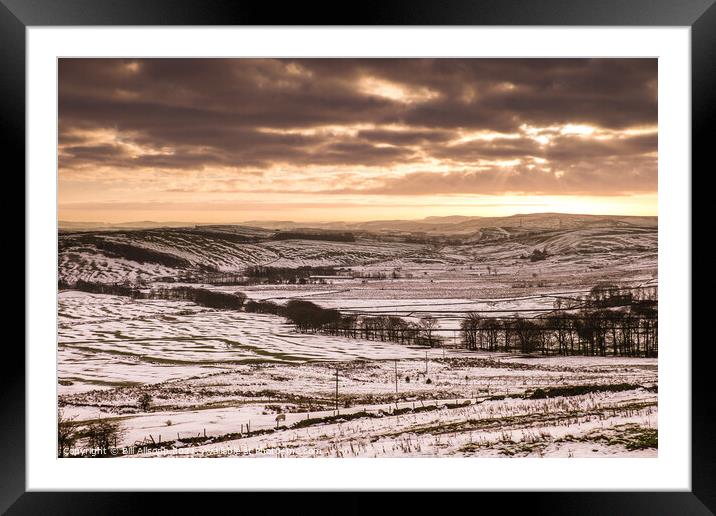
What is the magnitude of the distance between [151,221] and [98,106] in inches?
23.0

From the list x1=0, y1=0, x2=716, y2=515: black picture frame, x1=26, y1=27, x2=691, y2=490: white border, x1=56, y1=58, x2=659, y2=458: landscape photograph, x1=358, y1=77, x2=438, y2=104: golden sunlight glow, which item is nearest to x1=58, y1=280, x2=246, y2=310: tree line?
x1=56, y1=58, x2=659, y2=458: landscape photograph

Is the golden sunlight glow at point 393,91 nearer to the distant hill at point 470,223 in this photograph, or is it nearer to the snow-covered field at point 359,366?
the distant hill at point 470,223

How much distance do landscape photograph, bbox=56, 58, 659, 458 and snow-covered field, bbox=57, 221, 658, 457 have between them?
1 cm

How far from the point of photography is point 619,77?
94.7 inches

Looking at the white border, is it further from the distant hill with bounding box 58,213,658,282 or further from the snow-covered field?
the distant hill with bounding box 58,213,658,282
